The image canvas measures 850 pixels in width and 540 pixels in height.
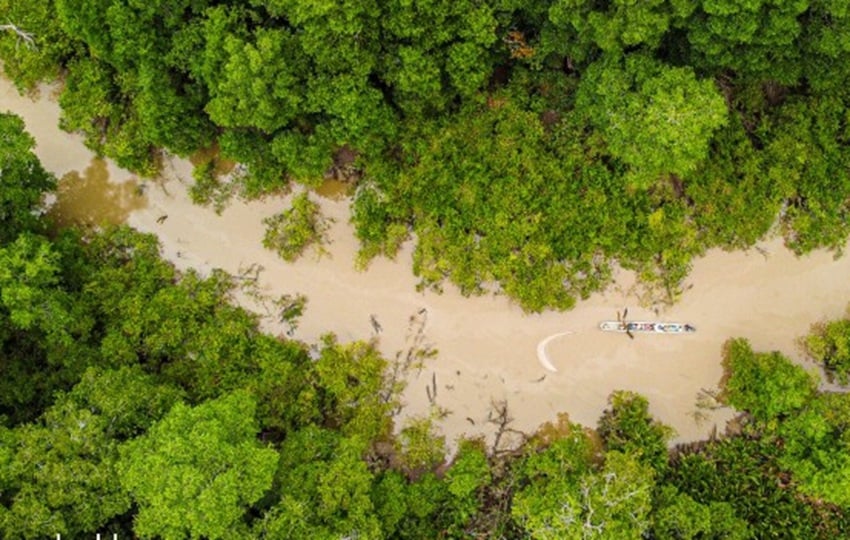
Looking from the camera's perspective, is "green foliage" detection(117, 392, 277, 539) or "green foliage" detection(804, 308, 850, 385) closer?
"green foliage" detection(117, 392, 277, 539)

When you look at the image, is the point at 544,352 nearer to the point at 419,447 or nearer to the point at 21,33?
the point at 419,447

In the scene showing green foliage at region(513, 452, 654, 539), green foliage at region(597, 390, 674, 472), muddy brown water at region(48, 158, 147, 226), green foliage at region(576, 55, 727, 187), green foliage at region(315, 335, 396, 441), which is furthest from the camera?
muddy brown water at region(48, 158, 147, 226)

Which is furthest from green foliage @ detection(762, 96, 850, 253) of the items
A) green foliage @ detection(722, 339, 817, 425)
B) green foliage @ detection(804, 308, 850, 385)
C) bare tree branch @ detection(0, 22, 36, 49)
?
bare tree branch @ detection(0, 22, 36, 49)

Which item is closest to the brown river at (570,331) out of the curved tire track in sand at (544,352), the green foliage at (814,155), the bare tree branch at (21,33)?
the curved tire track in sand at (544,352)

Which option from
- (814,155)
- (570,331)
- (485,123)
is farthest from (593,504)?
(814,155)

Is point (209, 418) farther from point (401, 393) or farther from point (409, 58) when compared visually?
point (409, 58)

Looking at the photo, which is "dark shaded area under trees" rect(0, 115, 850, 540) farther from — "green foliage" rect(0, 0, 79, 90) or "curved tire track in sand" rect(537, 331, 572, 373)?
"green foliage" rect(0, 0, 79, 90)
